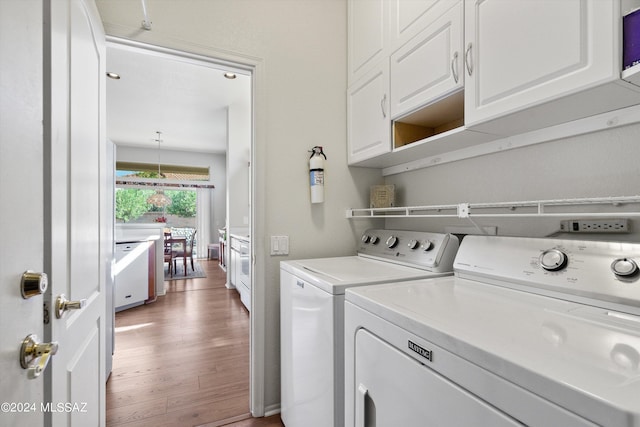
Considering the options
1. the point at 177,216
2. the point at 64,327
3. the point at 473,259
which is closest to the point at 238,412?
the point at 64,327

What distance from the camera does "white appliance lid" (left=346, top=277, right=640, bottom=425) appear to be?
1.41ft

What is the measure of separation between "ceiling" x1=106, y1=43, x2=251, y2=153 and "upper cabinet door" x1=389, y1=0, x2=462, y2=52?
89cm

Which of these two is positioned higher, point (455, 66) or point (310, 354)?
point (455, 66)

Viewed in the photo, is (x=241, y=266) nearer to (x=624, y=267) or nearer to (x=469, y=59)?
(x=469, y=59)

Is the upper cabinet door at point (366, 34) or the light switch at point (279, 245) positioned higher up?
the upper cabinet door at point (366, 34)

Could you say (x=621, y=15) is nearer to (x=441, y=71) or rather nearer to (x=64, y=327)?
(x=441, y=71)

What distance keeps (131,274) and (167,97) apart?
2.37 m

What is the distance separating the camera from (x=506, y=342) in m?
0.58

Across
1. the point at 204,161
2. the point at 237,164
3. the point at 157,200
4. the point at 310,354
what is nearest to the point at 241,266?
the point at 237,164

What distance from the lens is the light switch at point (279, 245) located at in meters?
1.72

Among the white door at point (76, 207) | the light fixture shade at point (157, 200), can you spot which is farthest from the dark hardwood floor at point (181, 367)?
the light fixture shade at point (157, 200)

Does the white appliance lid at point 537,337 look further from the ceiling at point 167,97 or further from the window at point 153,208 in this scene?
the window at point 153,208

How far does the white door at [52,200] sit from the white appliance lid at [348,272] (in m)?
0.79

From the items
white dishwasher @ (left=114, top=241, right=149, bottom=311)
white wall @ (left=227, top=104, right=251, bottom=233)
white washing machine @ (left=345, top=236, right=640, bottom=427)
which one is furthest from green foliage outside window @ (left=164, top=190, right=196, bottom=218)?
white washing machine @ (left=345, top=236, right=640, bottom=427)
